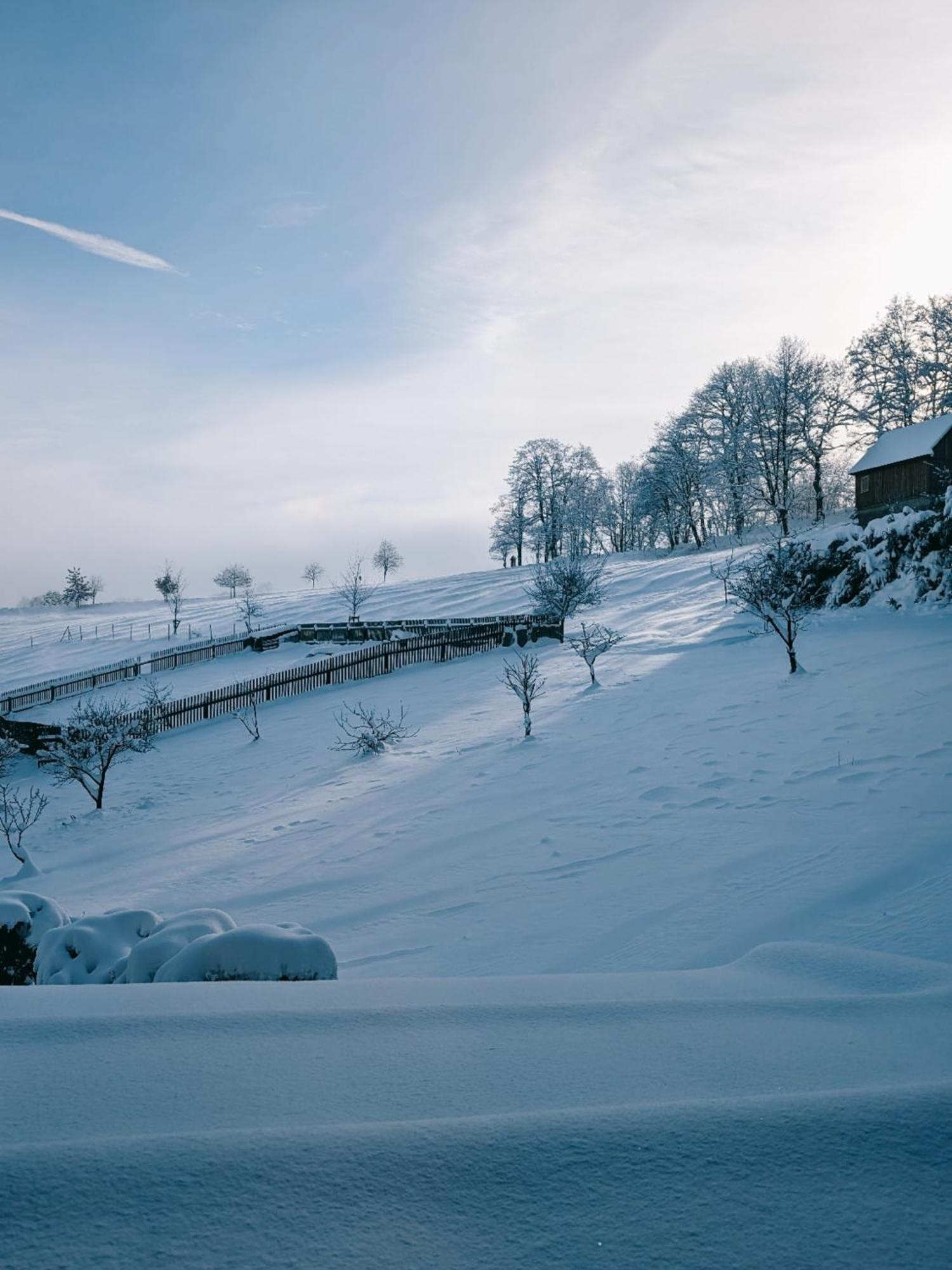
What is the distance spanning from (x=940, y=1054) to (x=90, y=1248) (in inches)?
104

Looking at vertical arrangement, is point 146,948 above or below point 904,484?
below

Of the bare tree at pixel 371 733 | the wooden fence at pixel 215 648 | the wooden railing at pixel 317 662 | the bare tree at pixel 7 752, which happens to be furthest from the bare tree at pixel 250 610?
the bare tree at pixel 371 733

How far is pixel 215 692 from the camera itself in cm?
2527

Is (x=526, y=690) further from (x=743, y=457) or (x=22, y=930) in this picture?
(x=743, y=457)

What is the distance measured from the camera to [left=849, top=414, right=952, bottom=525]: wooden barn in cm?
3123

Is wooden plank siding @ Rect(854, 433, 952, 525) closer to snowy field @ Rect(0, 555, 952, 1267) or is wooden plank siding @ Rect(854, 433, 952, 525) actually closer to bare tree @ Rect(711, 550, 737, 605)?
bare tree @ Rect(711, 550, 737, 605)

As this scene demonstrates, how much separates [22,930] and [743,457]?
178ft

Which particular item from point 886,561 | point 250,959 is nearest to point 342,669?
point 886,561

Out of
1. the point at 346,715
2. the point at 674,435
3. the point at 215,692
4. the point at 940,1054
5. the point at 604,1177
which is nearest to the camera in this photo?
the point at 604,1177

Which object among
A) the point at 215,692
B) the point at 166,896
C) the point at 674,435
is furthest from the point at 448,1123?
the point at 674,435

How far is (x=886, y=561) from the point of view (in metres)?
23.7

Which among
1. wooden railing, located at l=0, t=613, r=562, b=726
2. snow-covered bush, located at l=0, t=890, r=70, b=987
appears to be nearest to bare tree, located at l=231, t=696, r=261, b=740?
wooden railing, located at l=0, t=613, r=562, b=726

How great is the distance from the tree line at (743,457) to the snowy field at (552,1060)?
28.7 meters

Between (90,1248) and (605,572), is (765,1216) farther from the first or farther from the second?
(605,572)
